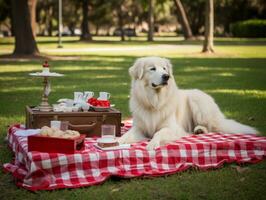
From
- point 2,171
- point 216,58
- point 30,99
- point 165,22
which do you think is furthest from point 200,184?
point 165,22

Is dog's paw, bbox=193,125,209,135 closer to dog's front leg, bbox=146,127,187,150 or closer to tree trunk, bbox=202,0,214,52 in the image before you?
dog's front leg, bbox=146,127,187,150

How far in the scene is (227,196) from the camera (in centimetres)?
553

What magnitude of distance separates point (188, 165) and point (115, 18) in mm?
92450

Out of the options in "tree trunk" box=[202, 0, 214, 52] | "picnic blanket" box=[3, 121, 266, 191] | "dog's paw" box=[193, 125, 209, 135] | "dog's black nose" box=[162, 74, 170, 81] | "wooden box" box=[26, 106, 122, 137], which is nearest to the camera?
"picnic blanket" box=[3, 121, 266, 191]

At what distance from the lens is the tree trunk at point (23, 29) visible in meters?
29.8

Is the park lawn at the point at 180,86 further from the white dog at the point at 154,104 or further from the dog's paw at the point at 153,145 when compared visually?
the white dog at the point at 154,104

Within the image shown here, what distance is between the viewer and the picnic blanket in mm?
5926

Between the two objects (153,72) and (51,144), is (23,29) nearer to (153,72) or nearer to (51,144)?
(153,72)

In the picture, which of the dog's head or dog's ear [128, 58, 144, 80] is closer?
the dog's head

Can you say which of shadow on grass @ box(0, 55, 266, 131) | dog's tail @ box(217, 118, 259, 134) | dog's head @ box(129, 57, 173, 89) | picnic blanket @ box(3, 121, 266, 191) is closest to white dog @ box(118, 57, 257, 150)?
dog's head @ box(129, 57, 173, 89)

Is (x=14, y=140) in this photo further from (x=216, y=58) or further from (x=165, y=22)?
(x=165, y=22)

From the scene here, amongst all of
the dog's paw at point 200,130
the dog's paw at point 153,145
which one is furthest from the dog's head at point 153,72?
the dog's paw at point 200,130

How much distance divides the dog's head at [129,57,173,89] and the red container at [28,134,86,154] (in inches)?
63.6

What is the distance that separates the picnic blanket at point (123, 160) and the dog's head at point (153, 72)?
2.92ft
